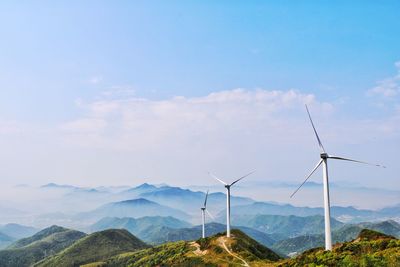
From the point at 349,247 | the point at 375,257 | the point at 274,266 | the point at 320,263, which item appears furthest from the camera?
the point at 274,266

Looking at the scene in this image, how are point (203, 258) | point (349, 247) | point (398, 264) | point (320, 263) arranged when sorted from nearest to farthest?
point (398, 264)
point (320, 263)
point (349, 247)
point (203, 258)

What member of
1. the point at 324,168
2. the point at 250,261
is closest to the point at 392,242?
the point at 324,168

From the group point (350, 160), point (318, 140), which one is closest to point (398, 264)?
point (350, 160)

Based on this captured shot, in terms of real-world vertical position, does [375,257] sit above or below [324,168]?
below

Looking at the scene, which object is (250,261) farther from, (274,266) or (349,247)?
(349,247)

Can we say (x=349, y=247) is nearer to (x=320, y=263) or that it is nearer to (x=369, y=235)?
(x=320, y=263)

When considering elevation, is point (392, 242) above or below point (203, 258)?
above

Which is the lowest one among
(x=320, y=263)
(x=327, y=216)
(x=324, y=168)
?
(x=320, y=263)

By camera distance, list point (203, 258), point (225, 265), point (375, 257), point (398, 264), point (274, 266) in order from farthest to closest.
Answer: point (203, 258)
point (225, 265)
point (274, 266)
point (375, 257)
point (398, 264)

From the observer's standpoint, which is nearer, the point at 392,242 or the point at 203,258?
the point at 392,242
